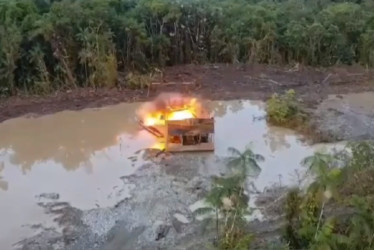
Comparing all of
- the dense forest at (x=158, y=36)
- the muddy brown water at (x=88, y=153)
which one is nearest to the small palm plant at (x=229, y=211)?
the muddy brown water at (x=88, y=153)

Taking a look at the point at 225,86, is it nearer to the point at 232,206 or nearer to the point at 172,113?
the point at 172,113

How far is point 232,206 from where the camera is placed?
4891mm

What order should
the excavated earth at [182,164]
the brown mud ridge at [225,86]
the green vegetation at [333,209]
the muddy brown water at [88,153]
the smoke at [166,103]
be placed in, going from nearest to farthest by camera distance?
the green vegetation at [333,209] < the excavated earth at [182,164] < the muddy brown water at [88,153] < the smoke at [166,103] < the brown mud ridge at [225,86]

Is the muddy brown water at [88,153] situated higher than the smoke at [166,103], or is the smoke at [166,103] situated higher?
the smoke at [166,103]

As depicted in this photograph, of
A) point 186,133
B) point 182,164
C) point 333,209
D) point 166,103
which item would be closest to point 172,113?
point 166,103

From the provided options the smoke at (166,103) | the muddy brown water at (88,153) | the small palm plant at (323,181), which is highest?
the small palm plant at (323,181)

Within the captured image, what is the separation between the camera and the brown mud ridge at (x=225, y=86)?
8539 millimetres

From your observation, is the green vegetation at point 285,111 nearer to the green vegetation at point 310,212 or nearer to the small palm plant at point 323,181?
the green vegetation at point 310,212

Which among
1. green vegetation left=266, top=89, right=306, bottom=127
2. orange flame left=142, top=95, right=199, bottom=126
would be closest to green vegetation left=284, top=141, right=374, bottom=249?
green vegetation left=266, top=89, right=306, bottom=127

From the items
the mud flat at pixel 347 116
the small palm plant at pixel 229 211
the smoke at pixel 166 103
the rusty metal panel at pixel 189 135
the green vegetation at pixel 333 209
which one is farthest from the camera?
the smoke at pixel 166 103

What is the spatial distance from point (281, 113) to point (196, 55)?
2.46m

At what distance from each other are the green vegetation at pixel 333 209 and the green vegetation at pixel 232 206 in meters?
0.43

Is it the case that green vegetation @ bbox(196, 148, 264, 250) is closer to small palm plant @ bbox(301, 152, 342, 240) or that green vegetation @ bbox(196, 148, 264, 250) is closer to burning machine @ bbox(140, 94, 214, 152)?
small palm plant @ bbox(301, 152, 342, 240)

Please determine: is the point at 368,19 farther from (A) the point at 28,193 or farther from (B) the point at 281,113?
(A) the point at 28,193
